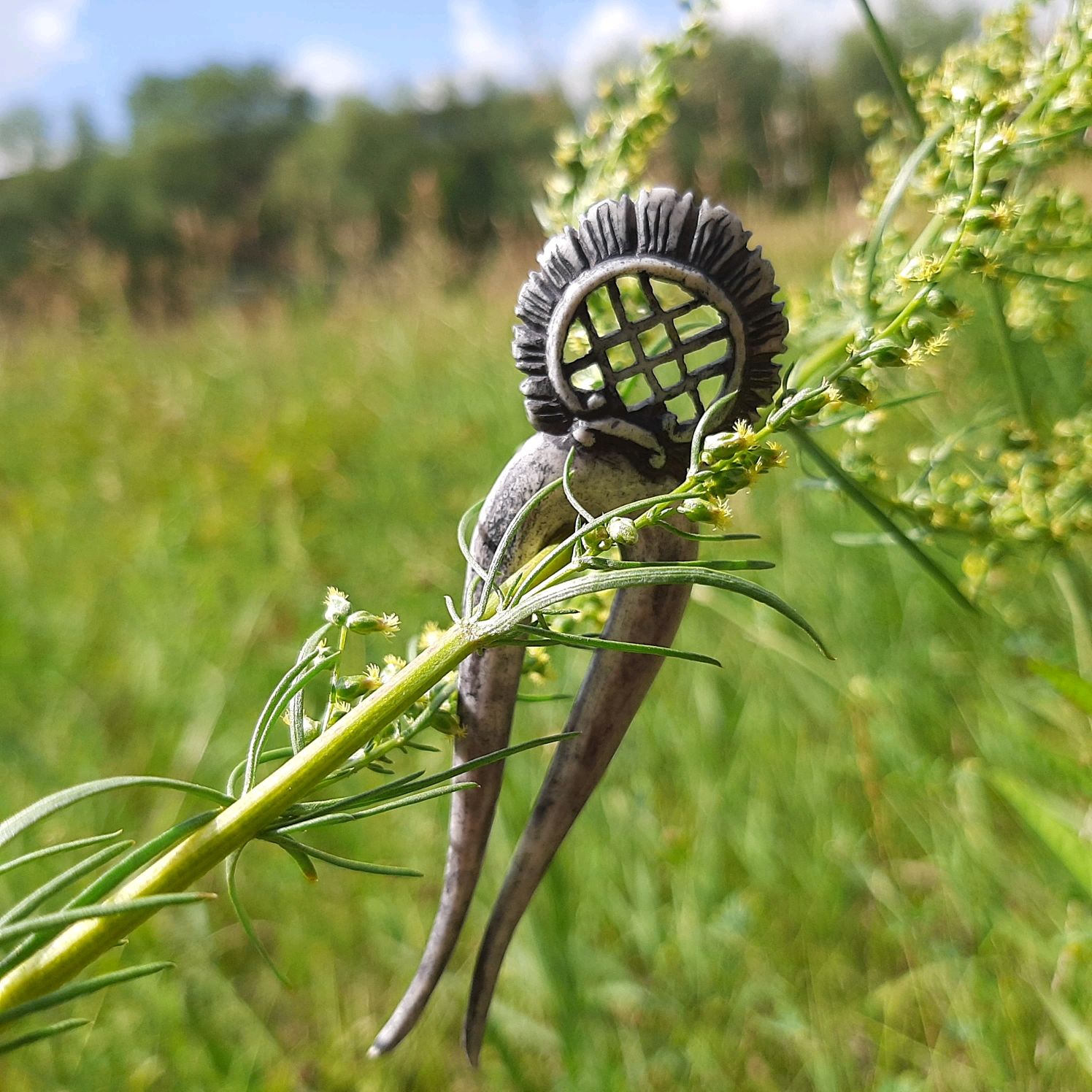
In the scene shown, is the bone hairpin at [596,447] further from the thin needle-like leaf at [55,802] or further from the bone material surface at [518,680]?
the thin needle-like leaf at [55,802]

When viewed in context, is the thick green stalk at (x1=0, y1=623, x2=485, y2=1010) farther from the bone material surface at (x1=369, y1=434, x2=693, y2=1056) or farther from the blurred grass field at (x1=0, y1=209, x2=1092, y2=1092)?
the blurred grass field at (x1=0, y1=209, x2=1092, y2=1092)

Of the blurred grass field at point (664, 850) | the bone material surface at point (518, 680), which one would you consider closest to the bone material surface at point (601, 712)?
the bone material surface at point (518, 680)

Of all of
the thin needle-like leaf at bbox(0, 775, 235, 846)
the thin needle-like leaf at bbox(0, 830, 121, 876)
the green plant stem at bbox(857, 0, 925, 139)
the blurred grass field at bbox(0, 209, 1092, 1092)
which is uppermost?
the green plant stem at bbox(857, 0, 925, 139)

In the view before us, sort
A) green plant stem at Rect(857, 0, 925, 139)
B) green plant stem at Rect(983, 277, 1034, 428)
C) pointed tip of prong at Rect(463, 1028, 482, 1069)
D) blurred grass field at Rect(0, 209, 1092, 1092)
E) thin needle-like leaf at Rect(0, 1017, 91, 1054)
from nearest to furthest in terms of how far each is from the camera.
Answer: thin needle-like leaf at Rect(0, 1017, 91, 1054), pointed tip of prong at Rect(463, 1028, 482, 1069), green plant stem at Rect(857, 0, 925, 139), green plant stem at Rect(983, 277, 1034, 428), blurred grass field at Rect(0, 209, 1092, 1092)

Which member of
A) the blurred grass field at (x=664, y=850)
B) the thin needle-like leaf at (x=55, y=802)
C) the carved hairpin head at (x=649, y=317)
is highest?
the carved hairpin head at (x=649, y=317)

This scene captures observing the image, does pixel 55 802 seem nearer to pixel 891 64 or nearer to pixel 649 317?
pixel 649 317

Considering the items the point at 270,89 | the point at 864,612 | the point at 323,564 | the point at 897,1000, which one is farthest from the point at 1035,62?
the point at 270,89

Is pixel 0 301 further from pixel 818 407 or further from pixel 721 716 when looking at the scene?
pixel 818 407

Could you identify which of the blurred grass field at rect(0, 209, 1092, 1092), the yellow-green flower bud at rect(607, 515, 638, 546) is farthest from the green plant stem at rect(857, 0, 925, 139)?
the yellow-green flower bud at rect(607, 515, 638, 546)

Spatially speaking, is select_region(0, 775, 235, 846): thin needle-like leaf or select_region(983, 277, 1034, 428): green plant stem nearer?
select_region(0, 775, 235, 846): thin needle-like leaf
